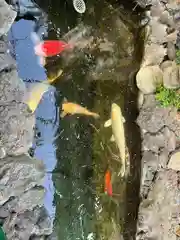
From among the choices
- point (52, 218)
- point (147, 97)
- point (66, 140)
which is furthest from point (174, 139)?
point (52, 218)

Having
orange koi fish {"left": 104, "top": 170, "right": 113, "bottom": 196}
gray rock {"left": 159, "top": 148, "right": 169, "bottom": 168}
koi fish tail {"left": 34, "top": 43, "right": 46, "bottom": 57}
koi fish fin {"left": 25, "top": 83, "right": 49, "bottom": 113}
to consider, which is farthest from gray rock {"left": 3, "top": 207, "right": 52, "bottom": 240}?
koi fish tail {"left": 34, "top": 43, "right": 46, "bottom": 57}

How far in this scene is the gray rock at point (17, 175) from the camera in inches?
107

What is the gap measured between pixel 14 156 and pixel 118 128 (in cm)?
89

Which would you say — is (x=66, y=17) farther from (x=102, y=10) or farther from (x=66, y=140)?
(x=66, y=140)

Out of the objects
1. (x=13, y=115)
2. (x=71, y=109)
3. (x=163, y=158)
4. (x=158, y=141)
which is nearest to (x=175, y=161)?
(x=163, y=158)

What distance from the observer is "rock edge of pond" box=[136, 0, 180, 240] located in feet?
10.9

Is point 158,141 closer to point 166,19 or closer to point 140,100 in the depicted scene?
point 140,100

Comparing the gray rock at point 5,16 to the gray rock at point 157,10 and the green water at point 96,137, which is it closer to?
the green water at point 96,137

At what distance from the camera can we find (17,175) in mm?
2766

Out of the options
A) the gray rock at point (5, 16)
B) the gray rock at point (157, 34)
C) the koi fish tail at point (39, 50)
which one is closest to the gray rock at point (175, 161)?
the gray rock at point (157, 34)

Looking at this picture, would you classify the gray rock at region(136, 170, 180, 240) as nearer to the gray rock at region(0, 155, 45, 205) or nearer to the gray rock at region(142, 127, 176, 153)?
the gray rock at region(142, 127, 176, 153)

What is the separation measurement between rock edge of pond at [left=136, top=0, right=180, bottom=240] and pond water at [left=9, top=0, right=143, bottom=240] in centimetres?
8

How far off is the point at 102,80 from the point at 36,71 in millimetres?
569

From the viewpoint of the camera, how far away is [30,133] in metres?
2.83
